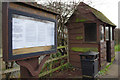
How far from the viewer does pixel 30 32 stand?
2.47 metres

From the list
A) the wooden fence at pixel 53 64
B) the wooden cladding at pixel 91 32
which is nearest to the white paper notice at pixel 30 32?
the wooden fence at pixel 53 64

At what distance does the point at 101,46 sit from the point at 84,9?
7.80 feet

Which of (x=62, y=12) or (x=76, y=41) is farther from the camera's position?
(x=76, y=41)

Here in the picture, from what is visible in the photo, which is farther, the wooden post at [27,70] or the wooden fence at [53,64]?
the wooden fence at [53,64]

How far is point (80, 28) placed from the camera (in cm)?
684

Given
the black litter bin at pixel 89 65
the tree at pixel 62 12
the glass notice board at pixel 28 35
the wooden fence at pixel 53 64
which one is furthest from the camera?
the tree at pixel 62 12

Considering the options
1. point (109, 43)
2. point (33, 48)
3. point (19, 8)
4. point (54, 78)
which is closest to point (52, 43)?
point (33, 48)

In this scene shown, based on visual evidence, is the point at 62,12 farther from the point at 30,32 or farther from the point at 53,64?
the point at 30,32

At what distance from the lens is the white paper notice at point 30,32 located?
224 centimetres

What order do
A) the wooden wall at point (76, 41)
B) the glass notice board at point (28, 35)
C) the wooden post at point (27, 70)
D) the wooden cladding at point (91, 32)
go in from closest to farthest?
1. the glass notice board at point (28, 35)
2. the wooden post at point (27, 70)
3. the wooden wall at point (76, 41)
4. the wooden cladding at point (91, 32)

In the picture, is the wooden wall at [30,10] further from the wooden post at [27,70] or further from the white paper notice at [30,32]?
the wooden post at [27,70]

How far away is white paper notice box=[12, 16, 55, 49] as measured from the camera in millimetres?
2240

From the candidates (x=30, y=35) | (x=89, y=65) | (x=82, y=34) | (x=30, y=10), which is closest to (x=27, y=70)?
(x=30, y=35)

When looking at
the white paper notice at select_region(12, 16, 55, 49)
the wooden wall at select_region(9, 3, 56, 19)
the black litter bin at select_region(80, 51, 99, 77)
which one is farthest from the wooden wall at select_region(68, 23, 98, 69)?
the white paper notice at select_region(12, 16, 55, 49)
